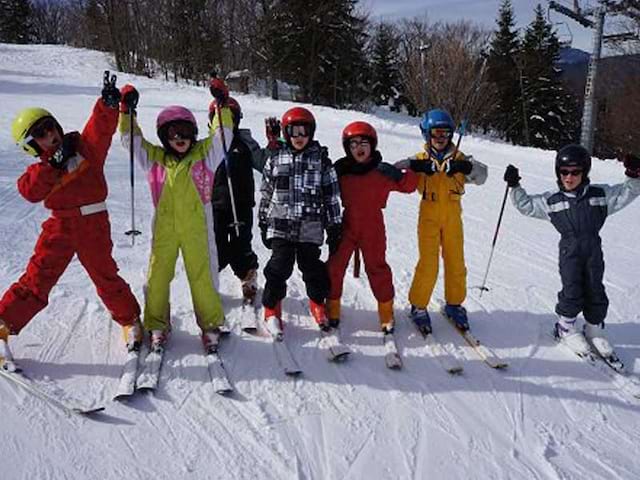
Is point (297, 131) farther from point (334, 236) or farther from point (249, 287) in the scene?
point (249, 287)

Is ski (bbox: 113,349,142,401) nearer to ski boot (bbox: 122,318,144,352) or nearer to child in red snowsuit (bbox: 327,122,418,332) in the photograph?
ski boot (bbox: 122,318,144,352)

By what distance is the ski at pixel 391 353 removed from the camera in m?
3.65

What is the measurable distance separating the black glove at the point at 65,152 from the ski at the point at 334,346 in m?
2.10

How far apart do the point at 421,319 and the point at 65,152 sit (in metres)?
2.80

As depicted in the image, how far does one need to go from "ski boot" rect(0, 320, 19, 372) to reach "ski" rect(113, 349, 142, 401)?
0.64 meters

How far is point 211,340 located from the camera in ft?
12.0

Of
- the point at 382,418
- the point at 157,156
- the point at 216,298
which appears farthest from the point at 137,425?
the point at 157,156

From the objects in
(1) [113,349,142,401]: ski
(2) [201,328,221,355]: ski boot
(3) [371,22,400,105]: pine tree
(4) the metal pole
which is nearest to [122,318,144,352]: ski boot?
(1) [113,349,142,401]: ski

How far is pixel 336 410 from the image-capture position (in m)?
3.20

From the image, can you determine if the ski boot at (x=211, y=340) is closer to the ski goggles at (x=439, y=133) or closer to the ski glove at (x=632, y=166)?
the ski goggles at (x=439, y=133)

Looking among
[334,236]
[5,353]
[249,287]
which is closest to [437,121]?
[334,236]

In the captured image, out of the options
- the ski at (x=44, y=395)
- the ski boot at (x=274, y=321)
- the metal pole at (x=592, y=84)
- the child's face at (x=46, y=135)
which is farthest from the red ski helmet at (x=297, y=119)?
the metal pole at (x=592, y=84)

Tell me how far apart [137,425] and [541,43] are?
3483cm

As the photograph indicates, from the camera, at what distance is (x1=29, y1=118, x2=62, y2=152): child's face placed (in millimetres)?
3171
